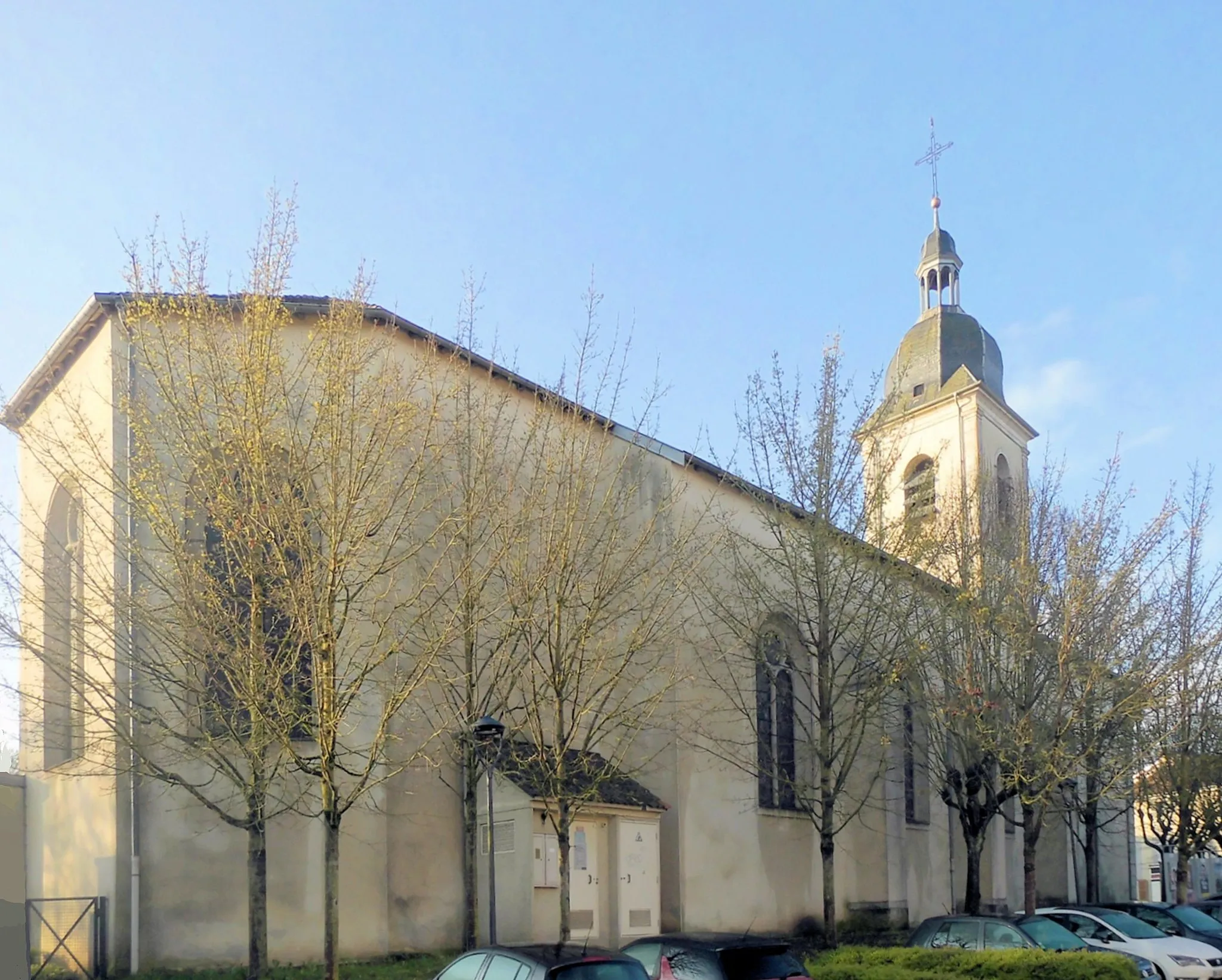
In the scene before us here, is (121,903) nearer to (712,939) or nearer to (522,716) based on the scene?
(522,716)

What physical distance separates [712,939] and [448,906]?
8.15 meters

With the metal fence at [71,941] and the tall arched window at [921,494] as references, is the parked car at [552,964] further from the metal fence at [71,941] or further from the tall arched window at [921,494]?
the tall arched window at [921,494]

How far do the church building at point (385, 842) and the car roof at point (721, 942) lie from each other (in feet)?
11.5

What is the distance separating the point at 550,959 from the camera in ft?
35.3

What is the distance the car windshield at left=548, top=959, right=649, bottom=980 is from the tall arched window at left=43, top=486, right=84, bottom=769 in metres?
8.08

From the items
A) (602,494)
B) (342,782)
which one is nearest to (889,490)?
(602,494)

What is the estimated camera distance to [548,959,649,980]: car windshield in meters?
10.6

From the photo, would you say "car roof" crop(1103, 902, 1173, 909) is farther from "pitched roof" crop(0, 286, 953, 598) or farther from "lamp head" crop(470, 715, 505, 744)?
"lamp head" crop(470, 715, 505, 744)

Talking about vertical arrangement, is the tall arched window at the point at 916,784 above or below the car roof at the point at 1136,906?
above

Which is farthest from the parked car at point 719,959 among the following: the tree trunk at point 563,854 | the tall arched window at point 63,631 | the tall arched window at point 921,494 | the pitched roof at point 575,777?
the tall arched window at point 921,494

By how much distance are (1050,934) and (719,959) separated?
8645 millimetres

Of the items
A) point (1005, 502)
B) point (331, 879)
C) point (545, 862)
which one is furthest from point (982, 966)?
point (1005, 502)

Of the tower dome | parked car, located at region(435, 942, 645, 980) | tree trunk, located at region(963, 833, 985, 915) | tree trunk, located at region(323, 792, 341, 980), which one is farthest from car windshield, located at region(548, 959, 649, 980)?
the tower dome

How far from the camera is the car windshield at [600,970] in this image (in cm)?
1062
